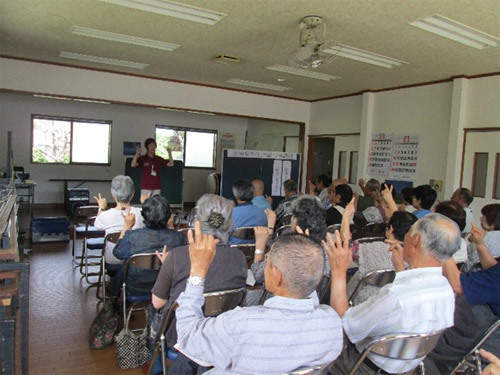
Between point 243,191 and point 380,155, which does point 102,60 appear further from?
point 380,155

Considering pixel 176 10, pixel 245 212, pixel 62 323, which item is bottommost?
pixel 62 323

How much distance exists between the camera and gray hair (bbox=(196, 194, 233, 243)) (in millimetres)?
2170

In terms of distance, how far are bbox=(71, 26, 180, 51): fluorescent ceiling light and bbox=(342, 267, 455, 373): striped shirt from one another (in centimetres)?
405

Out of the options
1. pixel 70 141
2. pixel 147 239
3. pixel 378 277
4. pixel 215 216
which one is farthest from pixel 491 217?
pixel 70 141

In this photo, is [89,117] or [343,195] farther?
[89,117]

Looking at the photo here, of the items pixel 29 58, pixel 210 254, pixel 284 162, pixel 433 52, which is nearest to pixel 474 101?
pixel 433 52

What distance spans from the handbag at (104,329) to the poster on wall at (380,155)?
523cm

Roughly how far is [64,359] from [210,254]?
1.89 meters

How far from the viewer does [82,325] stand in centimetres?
323

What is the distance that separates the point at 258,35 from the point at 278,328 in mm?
3627

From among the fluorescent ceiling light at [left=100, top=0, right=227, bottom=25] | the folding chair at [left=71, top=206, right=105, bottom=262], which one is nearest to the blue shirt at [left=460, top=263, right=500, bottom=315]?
the fluorescent ceiling light at [left=100, top=0, right=227, bottom=25]

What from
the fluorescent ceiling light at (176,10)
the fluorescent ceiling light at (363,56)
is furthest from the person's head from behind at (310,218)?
the fluorescent ceiling light at (363,56)

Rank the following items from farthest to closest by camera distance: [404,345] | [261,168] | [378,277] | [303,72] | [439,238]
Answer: [261,168]
[303,72]
[378,277]
[439,238]
[404,345]

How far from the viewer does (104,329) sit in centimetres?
284
